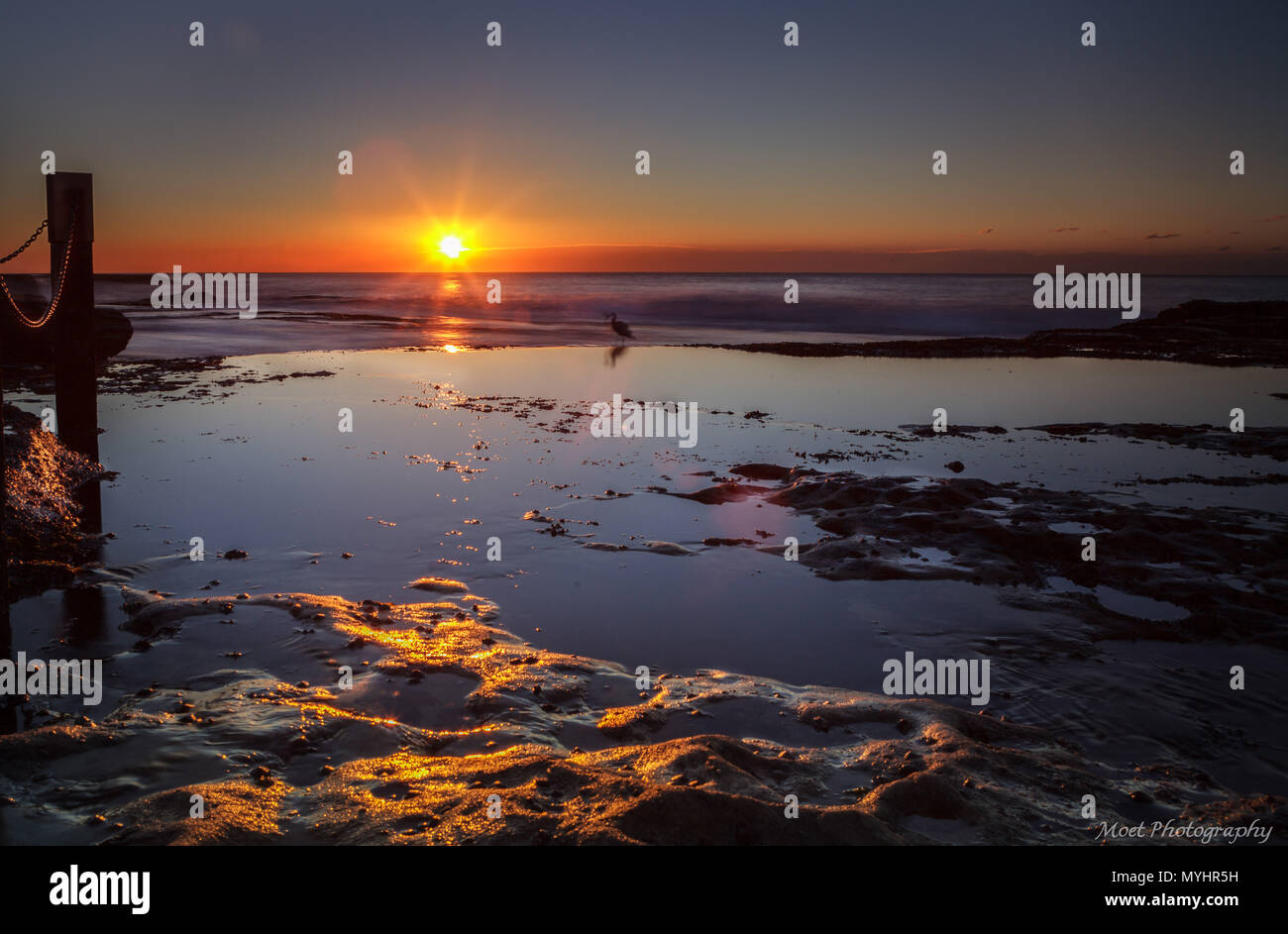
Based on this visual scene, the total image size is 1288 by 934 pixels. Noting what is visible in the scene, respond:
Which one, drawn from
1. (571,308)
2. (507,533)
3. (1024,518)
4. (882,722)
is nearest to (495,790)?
(882,722)

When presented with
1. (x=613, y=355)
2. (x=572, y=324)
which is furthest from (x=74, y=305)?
(x=572, y=324)

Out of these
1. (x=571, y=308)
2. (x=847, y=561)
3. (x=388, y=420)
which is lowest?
(x=847, y=561)

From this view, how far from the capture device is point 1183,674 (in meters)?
5.83

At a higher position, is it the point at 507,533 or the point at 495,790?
the point at 507,533

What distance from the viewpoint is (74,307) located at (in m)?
10.6

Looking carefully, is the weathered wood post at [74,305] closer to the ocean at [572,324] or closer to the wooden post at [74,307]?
the wooden post at [74,307]

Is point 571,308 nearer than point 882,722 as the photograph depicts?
No

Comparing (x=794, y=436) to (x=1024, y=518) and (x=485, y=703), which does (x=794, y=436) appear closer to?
(x=1024, y=518)

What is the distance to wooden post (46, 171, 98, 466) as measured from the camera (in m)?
10.3

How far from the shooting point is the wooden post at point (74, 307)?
10328mm

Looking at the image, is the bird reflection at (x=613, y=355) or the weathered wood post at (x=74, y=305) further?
the bird reflection at (x=613, y=355)

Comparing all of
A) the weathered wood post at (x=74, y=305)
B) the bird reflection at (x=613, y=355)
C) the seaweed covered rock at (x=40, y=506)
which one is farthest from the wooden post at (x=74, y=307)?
the bird reflection at (x=613, y=355)

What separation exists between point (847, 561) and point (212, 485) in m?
8.03
